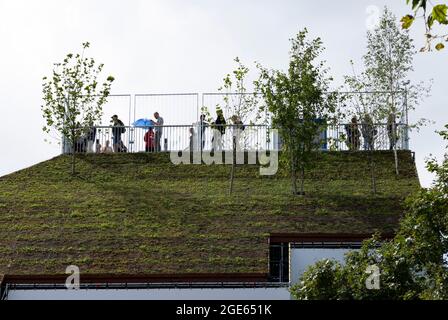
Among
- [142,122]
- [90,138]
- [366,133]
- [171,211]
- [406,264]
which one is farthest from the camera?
[90,138]

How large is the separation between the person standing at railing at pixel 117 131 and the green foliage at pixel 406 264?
2704 centimetres

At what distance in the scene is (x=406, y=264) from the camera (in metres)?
26.5

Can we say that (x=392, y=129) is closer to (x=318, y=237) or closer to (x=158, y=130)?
(x=158, y=130)

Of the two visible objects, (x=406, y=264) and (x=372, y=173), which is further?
(x=372, y=173)

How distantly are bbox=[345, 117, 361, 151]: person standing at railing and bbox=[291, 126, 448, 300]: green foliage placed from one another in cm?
2247

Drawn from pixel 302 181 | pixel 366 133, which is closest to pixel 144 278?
pixel 302 181

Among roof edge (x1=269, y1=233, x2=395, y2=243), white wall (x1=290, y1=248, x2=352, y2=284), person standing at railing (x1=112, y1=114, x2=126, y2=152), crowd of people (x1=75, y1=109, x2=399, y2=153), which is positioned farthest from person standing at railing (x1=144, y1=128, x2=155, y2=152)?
white wall (x1=290, y1=248, x2=352, y2=284)

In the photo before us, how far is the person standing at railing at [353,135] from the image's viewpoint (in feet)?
164

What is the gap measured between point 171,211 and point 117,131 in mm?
11634

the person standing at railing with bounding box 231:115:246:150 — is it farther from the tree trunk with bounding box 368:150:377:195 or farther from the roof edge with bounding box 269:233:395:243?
the roof edge with bounding box 269:233:395:243

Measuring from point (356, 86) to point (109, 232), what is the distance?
14602mm

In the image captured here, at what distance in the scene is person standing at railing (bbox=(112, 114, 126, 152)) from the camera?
5306 centimetres

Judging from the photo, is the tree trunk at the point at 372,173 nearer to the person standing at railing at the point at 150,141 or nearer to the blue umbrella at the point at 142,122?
the person standing at railing at the point at 150,141
